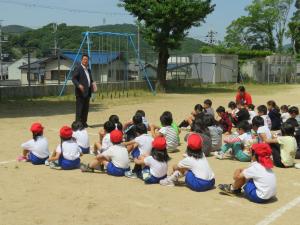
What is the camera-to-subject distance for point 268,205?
6.00m

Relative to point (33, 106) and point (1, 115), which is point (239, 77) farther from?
point (1, 115)

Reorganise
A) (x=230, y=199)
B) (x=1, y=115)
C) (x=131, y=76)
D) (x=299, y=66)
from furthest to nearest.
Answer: (x=299, y=66)
(x=131, y=76)
(x=1, y=115)
(x=230, y=199)

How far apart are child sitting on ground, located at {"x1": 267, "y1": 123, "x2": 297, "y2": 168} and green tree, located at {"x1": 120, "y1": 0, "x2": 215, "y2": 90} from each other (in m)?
17.8

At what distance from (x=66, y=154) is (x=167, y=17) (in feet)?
60.9

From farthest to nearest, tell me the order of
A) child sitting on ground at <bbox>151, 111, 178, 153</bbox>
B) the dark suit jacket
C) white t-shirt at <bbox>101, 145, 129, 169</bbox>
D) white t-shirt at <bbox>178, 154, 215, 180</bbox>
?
the dark suit jacket, child sitting on ground at <bbox>151, 111, 178, 153</bbox>, white t-shirt at <bbox>101, 145, 129, 169</bbox>, white t-shirt at <bbox>178, 154, 215, 180</bbox>

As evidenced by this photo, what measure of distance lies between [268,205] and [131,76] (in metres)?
23.7

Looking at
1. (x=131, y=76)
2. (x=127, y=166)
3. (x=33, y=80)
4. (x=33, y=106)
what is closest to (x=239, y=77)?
(x=131, y=76)

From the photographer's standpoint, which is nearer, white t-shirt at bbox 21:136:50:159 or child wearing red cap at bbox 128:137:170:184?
child wearing red cap at bbox 128:137:170:184

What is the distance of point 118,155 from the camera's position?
7.17 meters

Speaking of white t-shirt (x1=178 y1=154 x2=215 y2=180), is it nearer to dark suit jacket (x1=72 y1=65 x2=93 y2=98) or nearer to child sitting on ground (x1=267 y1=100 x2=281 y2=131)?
child sitting on ground (x1=267 y1=100 x2=281 y2=131)

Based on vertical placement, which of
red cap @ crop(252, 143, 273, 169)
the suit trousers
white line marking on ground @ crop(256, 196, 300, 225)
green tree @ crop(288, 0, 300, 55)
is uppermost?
green tree @ crop(288, 0, 300, 55)

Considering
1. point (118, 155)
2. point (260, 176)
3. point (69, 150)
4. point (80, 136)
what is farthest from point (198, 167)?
point (80, 136)

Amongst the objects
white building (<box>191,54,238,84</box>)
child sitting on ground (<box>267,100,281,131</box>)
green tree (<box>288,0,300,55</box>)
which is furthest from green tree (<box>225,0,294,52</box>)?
child sitting on ground (<box>267,100,281,131</box>)

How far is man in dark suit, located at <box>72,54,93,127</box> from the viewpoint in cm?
1161
